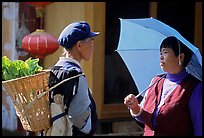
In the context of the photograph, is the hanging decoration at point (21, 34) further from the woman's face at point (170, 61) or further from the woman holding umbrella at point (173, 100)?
the woman's face at point (170, 61)

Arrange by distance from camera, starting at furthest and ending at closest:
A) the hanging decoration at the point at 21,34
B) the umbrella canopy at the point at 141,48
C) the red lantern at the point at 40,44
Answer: the hanging decoration at the point at 21,34
the red lantern at the point at 40,44
the umbrella canopy at the point at 141,48

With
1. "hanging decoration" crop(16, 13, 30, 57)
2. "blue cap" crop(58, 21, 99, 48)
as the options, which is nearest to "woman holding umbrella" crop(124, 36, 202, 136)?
"blue cap" crop(58, 21, 99, 48)

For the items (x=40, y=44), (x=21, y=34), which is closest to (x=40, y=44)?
(x=40, y=44)

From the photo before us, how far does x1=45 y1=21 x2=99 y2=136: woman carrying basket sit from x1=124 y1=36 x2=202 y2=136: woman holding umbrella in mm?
301

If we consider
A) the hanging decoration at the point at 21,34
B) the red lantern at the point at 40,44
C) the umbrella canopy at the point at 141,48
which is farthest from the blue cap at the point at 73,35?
the hanging decoration at the point at 21,34

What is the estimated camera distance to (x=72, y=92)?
2838 mm

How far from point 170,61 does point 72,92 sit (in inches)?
27.2

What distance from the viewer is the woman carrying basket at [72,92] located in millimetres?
2844

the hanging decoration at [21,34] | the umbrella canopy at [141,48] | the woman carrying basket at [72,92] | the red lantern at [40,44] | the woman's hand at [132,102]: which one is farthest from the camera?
the hanging decoration at [21,34]

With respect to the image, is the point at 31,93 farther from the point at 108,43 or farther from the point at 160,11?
the point at 160,11

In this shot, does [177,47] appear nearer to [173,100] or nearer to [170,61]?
[170,61]

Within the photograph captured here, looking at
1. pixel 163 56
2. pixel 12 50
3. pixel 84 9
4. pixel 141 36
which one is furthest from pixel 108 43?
pixel 163 56

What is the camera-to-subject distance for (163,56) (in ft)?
9.93

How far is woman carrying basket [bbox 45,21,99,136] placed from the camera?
9.33ft
